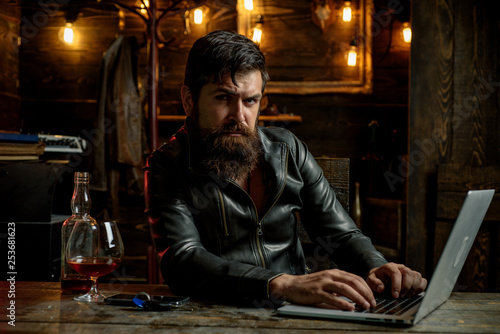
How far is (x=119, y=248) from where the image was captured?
1144mm

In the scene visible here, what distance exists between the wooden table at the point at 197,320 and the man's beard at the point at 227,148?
53cm

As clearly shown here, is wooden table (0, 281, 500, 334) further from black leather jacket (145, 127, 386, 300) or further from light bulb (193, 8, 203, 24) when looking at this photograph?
light bulb (193, 8, 203, 24)

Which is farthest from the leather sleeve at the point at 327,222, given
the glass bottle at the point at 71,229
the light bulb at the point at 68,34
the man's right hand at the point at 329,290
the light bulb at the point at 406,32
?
the light bulb at the point at 68,34

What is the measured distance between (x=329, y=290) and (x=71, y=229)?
2.10 ft

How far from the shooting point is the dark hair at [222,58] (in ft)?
5.15

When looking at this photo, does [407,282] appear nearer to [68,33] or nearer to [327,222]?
[327,222]

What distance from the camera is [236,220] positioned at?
1566 millimetres

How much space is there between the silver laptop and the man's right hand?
19 millimetres

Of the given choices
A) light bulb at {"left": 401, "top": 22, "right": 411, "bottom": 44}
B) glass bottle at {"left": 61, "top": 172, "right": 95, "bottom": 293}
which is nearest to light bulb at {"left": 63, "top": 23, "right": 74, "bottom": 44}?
light bulb at {"left": 401, "top": 22, "right": 411, "bottom": 44}

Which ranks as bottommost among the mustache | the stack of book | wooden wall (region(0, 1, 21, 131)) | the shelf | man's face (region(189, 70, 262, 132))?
the stack of book

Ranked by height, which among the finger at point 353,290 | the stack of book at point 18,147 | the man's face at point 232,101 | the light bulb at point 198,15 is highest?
the light bulb at point 198,15

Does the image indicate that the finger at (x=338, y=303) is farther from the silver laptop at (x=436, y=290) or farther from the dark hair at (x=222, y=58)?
the dark hair at (x=222, y=58)

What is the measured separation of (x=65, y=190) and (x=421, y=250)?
2.08 meters

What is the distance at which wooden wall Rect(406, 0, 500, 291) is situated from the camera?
285 centimetres
